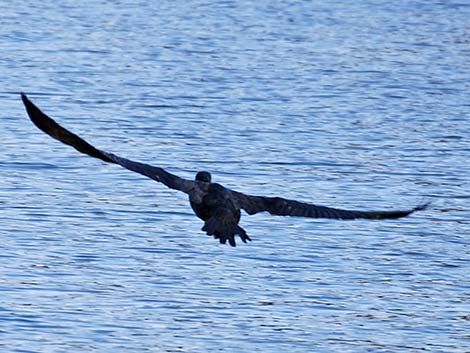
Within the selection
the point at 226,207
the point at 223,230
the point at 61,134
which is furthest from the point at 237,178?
the point at 61,134

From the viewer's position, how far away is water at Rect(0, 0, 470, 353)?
1137 centimetres

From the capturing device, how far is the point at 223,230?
905 cm

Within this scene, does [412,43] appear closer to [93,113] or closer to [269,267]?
[93,113]

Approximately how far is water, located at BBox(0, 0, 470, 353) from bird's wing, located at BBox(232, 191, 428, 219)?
164cm

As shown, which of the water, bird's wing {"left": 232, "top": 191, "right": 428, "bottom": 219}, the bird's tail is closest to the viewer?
bird's wing {"left": 232, "top": 191, "right": 428, "bottom": 219}

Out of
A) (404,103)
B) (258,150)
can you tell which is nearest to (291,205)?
(258,150)

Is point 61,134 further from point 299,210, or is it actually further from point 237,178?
point 237,178

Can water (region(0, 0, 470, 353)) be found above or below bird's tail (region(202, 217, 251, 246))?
below

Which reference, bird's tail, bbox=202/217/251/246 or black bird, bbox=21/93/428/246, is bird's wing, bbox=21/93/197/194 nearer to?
black bird, bbox=21/93/428/246

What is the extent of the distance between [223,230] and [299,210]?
18.0 inches

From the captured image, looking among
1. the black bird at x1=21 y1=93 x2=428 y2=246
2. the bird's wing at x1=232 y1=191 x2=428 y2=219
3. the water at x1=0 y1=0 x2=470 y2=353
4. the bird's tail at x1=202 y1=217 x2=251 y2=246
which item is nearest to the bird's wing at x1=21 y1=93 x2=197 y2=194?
the black bird at x1=21 y1=93 x2=428 y2=246

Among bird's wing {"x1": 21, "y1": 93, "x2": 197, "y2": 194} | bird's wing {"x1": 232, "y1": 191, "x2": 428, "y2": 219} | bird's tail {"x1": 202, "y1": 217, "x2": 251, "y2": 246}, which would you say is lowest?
bird's tail {"x1": 202, "y1": 217, "x2": 251, "y2": 246}

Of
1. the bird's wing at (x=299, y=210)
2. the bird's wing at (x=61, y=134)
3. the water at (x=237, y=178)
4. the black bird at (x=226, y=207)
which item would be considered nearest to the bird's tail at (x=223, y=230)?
the black bird at (x=226, y=207)

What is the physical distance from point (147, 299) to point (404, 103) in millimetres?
9726
